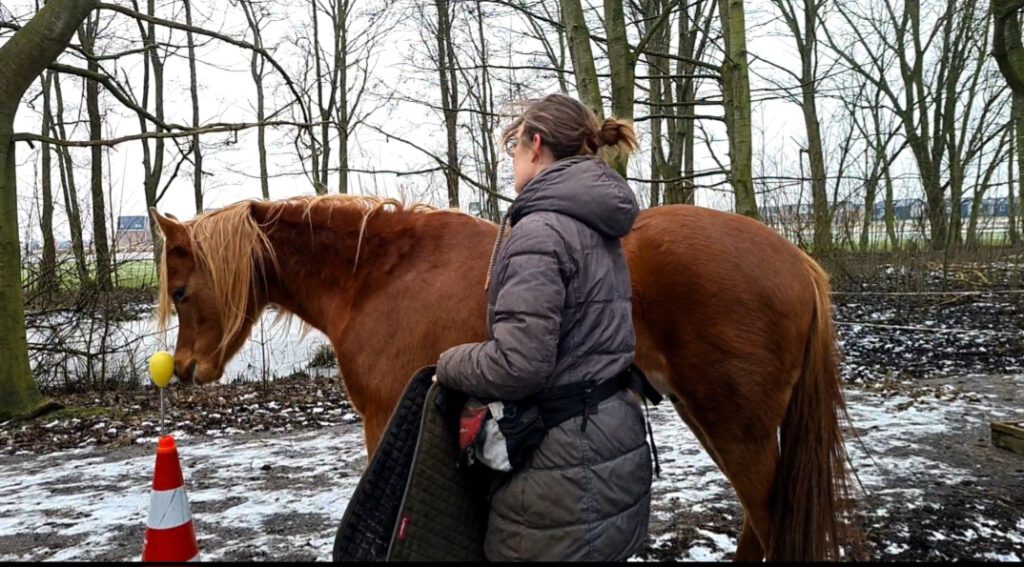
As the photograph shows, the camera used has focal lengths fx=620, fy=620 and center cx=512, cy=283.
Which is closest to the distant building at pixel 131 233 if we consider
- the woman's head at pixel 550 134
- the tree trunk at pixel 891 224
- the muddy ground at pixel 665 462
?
the muddy ground at pixel 665 462

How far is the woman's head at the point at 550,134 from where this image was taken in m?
1.82

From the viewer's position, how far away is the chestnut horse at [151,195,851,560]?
246 cm

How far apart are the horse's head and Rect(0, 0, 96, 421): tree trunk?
14.4 feet

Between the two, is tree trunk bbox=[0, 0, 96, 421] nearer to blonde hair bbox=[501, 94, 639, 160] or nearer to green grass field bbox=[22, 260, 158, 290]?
green grass field bbox=[22, 260, 158, 290]

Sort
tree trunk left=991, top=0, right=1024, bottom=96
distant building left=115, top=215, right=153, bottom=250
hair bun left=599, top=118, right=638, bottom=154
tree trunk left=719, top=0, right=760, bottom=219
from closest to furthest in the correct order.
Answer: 1. hair bun left=599, top=118, right=638, bottom=154
2. tree trunk left=719, top=0, right=760, bottom=219
3. distant building left=115, top=215, right=153, bottom=250
4. tree trunk left=991, top=0, right=1024, bottom=96

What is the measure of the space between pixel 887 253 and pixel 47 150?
20.2m

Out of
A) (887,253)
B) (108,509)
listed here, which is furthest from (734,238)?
(887,253)

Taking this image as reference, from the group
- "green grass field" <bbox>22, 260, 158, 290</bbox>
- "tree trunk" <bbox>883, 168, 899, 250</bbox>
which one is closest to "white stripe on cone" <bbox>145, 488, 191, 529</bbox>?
"green grass field" <bbox>22, 260, 158, 290</bbox>

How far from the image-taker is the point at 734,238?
2.55 meters

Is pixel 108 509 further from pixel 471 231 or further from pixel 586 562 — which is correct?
pixel 586 562

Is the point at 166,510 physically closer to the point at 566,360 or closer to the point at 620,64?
the point at 566,360

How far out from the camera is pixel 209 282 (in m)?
2.69

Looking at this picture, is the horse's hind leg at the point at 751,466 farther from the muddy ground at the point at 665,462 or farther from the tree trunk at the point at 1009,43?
the tree trunk at the point at 1009,43

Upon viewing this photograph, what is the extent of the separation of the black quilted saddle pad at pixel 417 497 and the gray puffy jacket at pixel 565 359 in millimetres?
100
